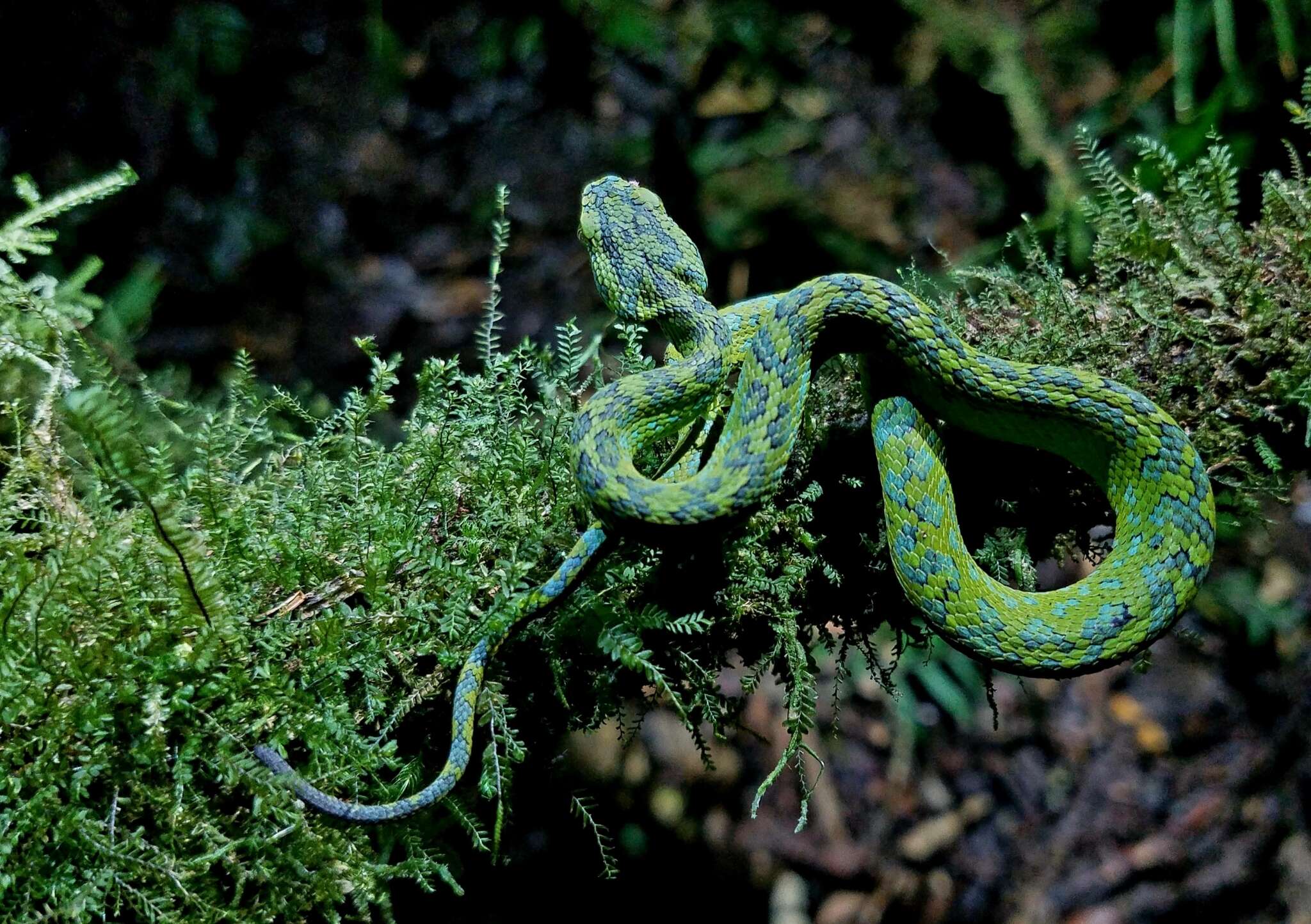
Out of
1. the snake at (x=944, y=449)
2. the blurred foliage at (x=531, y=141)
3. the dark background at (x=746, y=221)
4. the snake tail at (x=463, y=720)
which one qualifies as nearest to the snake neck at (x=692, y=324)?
the snake at (x=944, y=449)

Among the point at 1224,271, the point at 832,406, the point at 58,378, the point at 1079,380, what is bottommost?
the point at 58,378

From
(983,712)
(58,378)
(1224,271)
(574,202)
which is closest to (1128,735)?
(983,712)

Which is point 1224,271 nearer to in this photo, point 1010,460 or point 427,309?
point 1010,460

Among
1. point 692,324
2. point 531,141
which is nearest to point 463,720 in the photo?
point 692,324

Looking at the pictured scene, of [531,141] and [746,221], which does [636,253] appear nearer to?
[746,221]

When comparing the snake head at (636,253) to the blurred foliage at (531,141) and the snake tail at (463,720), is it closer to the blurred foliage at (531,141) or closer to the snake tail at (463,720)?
the snake tail at (463,720)
